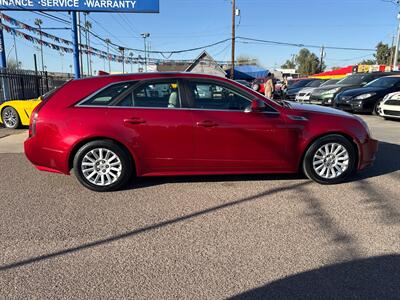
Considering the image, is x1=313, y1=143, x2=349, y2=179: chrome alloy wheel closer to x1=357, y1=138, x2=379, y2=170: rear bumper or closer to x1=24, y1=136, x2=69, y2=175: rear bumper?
x1=357, y1=138, x2=379, y2=170: rear bumper

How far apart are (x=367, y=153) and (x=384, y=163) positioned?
4.31 feet

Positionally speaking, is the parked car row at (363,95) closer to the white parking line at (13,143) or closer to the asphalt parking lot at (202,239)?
the asphalt parking lot at (202,239)

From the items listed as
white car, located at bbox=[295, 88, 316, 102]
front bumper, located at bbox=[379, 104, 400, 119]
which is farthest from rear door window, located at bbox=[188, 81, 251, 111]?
white car, located at bbox=[295, 88, 316, 102]

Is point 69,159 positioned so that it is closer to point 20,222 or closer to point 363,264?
point 20,222

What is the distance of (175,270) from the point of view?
114 inches

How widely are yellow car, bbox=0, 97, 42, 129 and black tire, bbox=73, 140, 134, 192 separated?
246 inches

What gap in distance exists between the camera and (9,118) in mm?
10211

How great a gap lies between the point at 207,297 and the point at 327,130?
3197 millimetres

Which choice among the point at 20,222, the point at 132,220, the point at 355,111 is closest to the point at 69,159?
the point at 20,222

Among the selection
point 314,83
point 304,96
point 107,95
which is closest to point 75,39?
point 304,96

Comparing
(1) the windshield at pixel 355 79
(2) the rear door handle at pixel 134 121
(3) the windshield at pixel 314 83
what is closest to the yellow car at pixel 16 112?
(2) the rear door handle at pixel 134 121

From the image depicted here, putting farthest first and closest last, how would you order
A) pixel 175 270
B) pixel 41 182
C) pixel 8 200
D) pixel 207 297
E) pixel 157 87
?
pixel 41 182 → pixel 157 87 → pixel 8 200 → pixel 175 270 → pixel 207 297

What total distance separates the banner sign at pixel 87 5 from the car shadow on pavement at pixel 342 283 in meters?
15.0

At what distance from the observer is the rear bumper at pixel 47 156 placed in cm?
468
